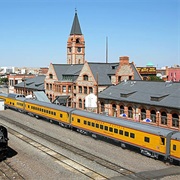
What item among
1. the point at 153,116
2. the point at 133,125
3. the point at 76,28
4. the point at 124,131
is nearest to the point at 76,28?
the point at 76,28

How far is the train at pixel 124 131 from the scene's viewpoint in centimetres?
2427

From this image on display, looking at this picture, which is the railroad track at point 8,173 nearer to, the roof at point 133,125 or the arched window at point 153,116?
the roof at point 133,125

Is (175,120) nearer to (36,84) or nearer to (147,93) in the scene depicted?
(147,93)

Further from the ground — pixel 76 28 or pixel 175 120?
pixel 76 28

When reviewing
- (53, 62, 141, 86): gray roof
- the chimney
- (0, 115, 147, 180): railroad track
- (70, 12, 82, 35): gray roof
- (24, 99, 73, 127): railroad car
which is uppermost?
(70, 12, 82, 35): gray roof

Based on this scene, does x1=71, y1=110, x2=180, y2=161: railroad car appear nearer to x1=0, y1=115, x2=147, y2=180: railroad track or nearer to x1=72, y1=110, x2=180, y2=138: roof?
x1=72, y1=110, x2=180, y2=138: roof

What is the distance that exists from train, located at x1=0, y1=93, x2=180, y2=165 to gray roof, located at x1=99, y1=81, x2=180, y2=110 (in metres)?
9.54

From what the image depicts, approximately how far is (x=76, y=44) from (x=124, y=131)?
269ft

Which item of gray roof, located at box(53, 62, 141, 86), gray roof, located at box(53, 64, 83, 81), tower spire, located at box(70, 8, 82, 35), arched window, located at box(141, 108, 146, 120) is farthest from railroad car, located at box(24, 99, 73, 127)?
tower spire, located at box(70, 8, 82, 35)

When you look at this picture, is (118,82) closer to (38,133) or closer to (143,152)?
(38,133)

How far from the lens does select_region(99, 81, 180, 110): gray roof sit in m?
38.9

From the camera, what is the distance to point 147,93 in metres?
43.7

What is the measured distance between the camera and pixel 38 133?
3784 cm

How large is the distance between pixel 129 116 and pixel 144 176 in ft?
73.4
